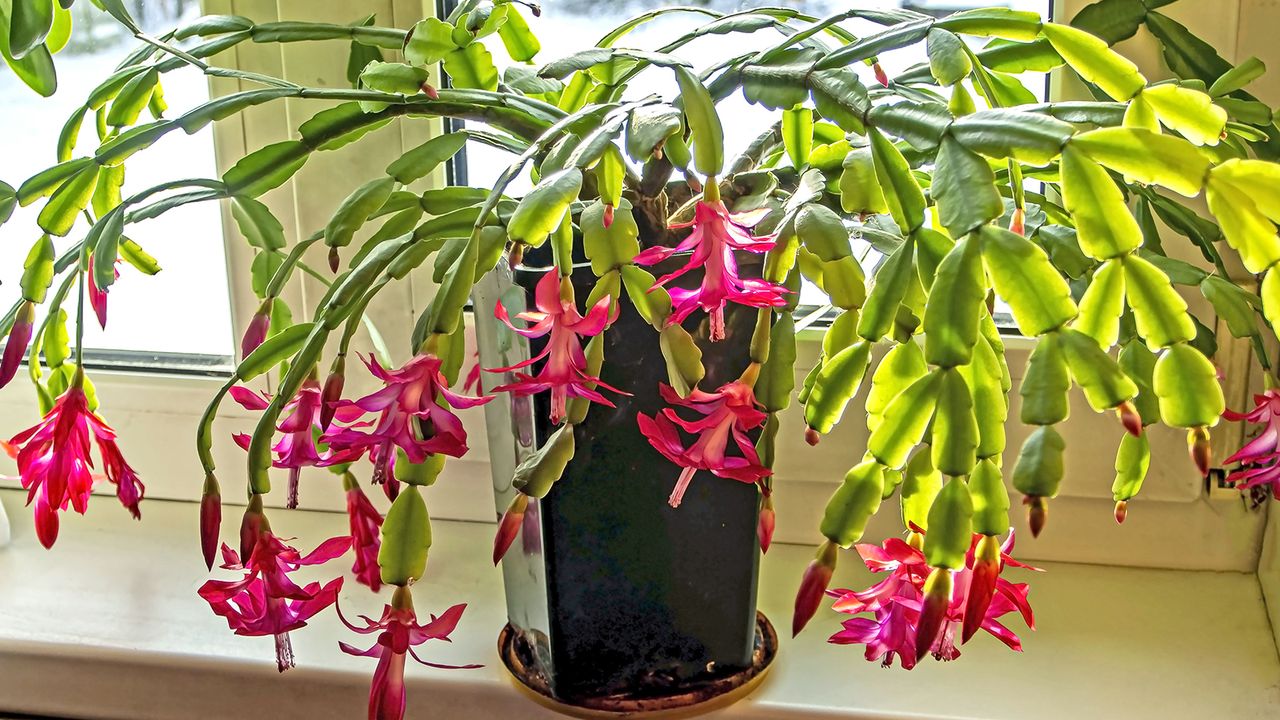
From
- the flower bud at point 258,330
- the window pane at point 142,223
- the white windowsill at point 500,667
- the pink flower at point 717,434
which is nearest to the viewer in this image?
the pink flower at point 717,434

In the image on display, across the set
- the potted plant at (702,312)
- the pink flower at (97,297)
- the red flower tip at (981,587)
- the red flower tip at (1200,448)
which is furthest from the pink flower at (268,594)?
the red flower tip at (1200,448)

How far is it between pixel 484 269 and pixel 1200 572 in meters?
0.75

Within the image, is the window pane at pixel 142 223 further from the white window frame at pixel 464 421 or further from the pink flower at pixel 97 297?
the pink flower at pixel 97 297

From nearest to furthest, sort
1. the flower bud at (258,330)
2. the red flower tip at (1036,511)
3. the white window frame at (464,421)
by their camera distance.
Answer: the red flower tip at (1036,511)
the flower bud at (258,330)
the white window frame at (464,421)

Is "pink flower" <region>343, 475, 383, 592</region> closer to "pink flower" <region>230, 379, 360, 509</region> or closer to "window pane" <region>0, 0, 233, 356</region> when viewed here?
"pink flower" <region>230, 379, 360, 509</region>

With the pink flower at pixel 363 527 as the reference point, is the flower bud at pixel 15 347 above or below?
above

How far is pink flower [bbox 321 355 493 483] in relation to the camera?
0.51 m

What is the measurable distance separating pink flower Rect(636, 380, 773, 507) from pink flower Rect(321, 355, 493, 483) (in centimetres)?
9

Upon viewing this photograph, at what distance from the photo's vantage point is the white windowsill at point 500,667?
30.9 inches

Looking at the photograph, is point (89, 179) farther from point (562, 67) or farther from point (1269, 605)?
point (1269, 605)

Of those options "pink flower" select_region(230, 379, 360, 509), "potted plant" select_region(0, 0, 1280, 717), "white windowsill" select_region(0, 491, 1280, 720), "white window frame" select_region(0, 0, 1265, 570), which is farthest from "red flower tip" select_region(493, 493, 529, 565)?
"white window frame" select_region(0, 0, 1265, 570)

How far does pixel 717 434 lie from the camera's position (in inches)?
21.1

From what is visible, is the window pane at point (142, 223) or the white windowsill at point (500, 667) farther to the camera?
the window pane at point (142, 223)

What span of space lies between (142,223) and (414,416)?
737 mm
